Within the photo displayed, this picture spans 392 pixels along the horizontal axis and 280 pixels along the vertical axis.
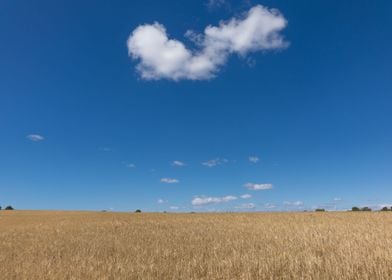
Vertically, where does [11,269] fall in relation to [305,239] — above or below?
below

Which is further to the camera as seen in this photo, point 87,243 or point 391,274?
point 87,243

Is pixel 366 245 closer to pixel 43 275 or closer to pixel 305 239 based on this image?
pixel 305 239

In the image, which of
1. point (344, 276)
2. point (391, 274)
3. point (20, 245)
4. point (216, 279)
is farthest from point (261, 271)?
point (20, 245)

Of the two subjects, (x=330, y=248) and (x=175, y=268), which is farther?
(x=330, y=248)

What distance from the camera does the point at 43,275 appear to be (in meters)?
8.88

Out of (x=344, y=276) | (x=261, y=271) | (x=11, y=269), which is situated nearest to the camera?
(x=344, y=276)

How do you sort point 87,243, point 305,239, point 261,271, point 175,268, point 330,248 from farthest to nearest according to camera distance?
1. point 87,243
2. point 305,239
3. point 330,248
4. point 175,268
5. point 261,271

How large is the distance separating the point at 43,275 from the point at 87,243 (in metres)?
7.13

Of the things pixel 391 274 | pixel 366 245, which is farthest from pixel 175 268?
pixel 366 245

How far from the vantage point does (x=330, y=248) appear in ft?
40.3

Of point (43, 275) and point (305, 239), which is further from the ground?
point (305, 239)

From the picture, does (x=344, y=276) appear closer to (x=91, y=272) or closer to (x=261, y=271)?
(x=261, y=271)

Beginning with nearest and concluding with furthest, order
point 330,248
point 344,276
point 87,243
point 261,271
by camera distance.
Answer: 1. point 344,276
2. point 261,271
3. point 330,248
4. point 87,243

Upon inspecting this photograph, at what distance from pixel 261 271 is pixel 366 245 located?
5639 mm
